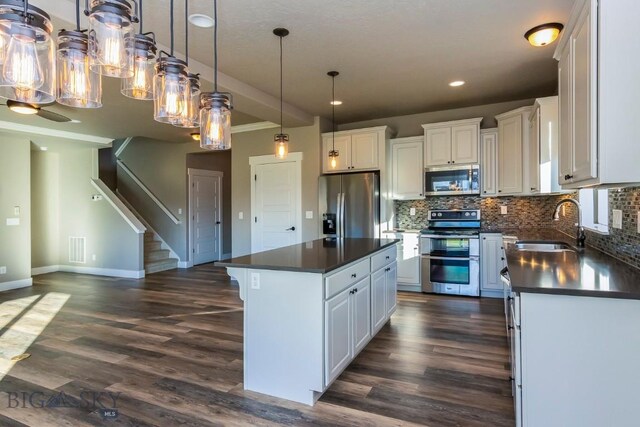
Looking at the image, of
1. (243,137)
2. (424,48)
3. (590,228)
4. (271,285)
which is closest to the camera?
(271,285)

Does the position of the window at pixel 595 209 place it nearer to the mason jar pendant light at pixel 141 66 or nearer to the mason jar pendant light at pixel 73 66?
the mason jar pendant light at pixel 141 66

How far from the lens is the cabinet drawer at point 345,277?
2.38 metres

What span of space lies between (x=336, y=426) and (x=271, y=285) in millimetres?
931

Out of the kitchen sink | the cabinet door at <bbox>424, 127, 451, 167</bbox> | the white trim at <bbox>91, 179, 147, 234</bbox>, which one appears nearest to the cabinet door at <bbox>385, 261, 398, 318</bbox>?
the kitchen sink

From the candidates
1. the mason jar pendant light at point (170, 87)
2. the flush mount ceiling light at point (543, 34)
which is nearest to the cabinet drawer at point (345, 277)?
the mason jar pendant light at point (170, 87)

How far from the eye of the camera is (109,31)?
1.42 meters

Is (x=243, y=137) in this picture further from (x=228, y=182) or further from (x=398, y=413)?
(x=398, y=413)

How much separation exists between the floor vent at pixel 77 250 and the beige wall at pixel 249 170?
3321 mm

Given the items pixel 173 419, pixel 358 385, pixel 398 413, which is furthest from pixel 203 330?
pixel 398 413

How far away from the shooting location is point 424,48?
3.46 metres

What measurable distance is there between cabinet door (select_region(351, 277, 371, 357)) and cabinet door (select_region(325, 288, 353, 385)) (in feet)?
0.31

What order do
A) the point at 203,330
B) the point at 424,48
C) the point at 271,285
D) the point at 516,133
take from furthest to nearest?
the point at 516,133 < the point at 203,330 < the point at 424,48 < the point at 271,285

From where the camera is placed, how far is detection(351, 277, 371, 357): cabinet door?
9.29 feet

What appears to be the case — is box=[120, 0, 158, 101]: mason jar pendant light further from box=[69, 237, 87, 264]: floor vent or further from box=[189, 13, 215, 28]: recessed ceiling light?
box=[69, 237, 87, 264]: floor vent
